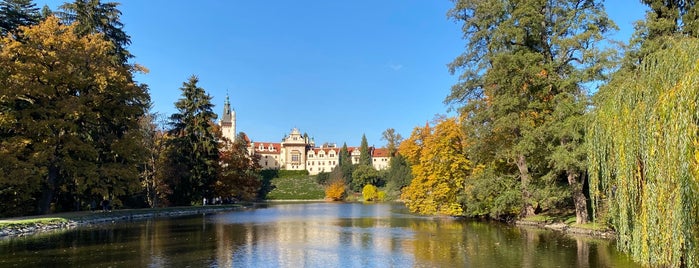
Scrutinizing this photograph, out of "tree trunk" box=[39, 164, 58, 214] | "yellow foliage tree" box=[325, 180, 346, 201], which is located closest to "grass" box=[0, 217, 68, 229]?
"tree trunk" box=[39, 164, 58, 214]

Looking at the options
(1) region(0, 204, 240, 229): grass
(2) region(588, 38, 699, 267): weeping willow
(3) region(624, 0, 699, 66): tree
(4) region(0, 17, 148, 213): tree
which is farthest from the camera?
(4) region(0, 17, 148, 213): tree

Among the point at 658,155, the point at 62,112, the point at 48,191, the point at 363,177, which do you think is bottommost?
the point at 363,177

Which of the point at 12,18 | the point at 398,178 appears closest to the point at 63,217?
the point at 12,18

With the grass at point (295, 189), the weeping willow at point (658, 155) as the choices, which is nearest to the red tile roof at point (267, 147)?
the grass at point (295, 189)

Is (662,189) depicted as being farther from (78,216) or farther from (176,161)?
(176,161)

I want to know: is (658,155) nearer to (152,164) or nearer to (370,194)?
(152,164)

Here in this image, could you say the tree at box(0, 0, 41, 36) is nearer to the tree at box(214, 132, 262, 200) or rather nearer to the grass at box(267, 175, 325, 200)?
the tree at box(214, 132, 262, 200)

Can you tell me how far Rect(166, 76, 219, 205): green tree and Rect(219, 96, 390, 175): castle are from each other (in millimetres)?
68400

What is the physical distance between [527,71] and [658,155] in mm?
13906

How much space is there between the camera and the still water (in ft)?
43.6

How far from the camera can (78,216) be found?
85.4 ft

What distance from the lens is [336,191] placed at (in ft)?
261

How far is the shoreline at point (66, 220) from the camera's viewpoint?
2002 centimetres

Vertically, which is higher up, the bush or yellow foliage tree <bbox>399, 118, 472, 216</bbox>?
yellow foliage tree <bbox>399, 118, 472, 216</bbox>
